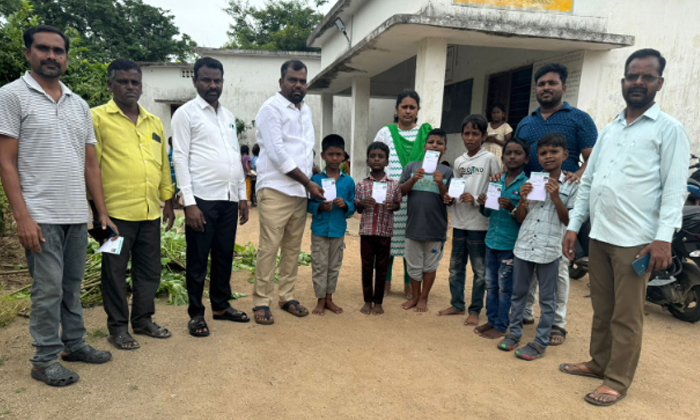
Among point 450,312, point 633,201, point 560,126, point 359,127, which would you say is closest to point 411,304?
point 450,312

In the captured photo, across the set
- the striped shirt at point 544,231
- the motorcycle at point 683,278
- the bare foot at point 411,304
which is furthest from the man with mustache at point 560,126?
the motorcycle at point 683,278

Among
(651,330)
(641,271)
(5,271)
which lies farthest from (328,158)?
(5,271)

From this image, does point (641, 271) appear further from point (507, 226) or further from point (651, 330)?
point (651, 330)

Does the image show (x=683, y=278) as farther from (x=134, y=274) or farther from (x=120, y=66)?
(x=120, y=66)

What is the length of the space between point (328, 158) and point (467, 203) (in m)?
1.29

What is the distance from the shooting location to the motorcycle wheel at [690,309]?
13.2 feet

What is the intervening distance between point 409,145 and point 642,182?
81.3 inches

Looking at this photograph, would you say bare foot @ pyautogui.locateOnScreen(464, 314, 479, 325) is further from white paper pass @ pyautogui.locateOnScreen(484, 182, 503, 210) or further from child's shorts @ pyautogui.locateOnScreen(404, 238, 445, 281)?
white paper pass @ pyautogui.locateOnScreen(484, 182, 503, 210)

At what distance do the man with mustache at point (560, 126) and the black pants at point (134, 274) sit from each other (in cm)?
303

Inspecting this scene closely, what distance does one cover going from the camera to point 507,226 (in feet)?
11.0

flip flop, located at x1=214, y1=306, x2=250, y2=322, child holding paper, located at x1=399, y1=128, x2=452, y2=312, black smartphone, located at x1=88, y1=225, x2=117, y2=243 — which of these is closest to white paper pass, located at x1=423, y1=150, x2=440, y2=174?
child holding paper, located at x1=399, y1=128, x2=452, y2=312

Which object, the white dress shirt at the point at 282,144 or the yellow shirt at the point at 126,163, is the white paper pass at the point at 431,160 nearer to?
the white dress shirt at the point at 282,144

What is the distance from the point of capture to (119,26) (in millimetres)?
25875

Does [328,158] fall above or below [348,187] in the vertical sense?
above
